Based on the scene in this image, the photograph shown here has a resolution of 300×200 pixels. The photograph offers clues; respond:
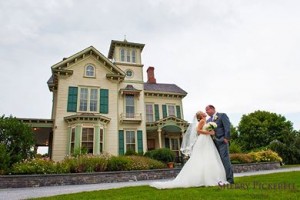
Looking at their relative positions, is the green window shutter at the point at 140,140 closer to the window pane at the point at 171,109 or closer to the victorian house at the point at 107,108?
the victorian house at the point at 107,108

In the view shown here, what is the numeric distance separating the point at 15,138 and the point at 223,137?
11361 millimetres

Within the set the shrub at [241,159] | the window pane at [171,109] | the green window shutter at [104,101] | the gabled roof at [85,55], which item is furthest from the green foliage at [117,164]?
the window pane at [171,109]

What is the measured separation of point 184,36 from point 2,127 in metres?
13.2

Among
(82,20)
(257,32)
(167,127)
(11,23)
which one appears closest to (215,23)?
(257,32)

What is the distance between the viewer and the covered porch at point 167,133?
842 inches

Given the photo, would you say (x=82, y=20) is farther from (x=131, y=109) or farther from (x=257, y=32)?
(x=257, y=32)

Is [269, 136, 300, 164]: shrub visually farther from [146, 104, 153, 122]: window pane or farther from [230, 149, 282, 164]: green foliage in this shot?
[146, 104, 153, 122]: window pane

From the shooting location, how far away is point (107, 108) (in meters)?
19.5

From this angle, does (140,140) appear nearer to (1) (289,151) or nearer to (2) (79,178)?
(2) (79,178)

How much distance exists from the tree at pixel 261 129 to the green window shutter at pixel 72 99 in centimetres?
3016

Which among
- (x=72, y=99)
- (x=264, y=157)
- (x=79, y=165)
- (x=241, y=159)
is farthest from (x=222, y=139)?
(x=72, y=99)

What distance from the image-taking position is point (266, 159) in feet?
56.0

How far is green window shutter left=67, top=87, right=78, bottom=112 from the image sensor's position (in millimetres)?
18464

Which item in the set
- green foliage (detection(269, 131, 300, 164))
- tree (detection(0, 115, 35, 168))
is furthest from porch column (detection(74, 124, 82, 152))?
green foliage (detection(269, 131, 300, 164))
